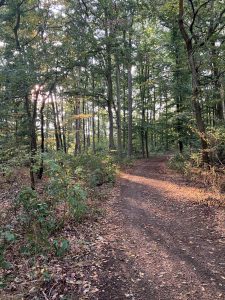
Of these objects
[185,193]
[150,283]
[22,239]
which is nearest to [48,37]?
[185,193]

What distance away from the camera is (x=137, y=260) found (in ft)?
16.0

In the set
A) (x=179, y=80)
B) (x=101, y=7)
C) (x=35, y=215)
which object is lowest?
(x=35, y=215)

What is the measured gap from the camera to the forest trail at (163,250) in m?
3.96

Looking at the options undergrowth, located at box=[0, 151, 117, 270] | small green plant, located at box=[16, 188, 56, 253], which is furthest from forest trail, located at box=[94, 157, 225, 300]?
small green plant, located at box=[16, 188, 56, 253]

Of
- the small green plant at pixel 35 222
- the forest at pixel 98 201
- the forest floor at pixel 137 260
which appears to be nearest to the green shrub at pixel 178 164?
the forest at pixel 98 201

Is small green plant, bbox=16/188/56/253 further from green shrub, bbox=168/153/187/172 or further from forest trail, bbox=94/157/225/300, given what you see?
green shrub, bbox=168/153/187/172

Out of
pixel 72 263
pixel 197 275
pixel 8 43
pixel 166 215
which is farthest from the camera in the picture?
pixel 8 43

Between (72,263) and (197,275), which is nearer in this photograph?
(197,275)

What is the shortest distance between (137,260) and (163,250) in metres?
Answer: 0.62

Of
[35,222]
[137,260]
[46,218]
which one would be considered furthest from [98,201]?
[137,260]

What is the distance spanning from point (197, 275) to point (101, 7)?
12.2m

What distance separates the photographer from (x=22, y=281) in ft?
14.3

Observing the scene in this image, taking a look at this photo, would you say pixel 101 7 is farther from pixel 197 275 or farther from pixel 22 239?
pixel 197 275

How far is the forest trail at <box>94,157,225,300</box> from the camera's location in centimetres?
396
